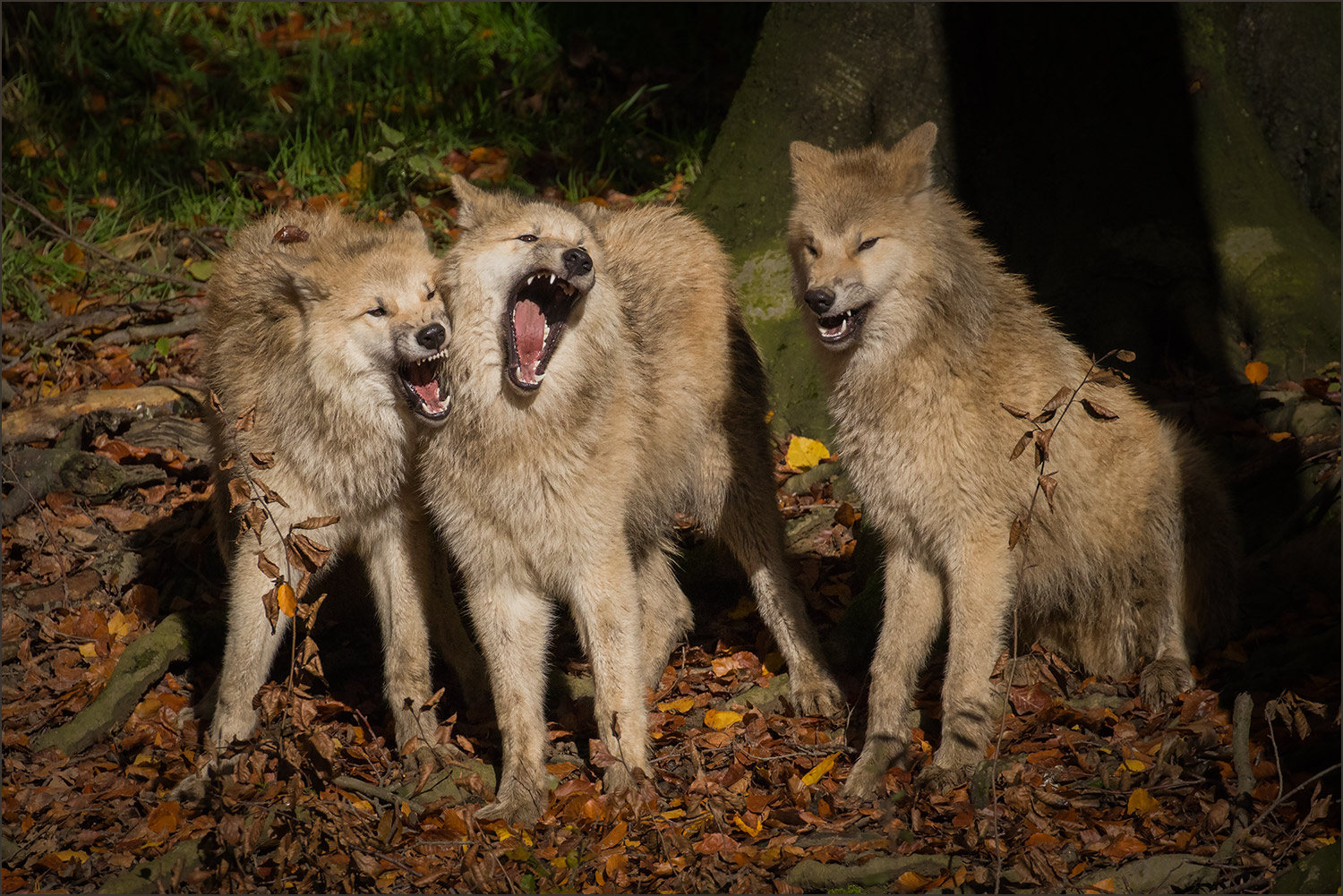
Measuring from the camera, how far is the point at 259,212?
27.2 ft

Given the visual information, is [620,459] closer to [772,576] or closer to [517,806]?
[772,576]

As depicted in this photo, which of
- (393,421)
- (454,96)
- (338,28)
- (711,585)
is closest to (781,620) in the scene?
(711,585)

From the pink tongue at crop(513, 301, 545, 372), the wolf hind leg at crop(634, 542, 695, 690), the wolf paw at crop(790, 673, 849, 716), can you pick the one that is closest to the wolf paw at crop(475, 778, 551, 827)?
the wolf hind leg at crop(634, 542, 695, 690)

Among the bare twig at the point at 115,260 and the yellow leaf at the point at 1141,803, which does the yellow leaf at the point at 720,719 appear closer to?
the yellow leaf at the point at 1141,803

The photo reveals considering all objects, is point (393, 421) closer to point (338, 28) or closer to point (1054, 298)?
point (1054, 298)

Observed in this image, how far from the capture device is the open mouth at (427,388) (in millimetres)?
4500

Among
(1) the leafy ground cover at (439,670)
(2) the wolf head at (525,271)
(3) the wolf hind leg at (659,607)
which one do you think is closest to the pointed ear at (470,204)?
(2) the wolf head at (525,271)

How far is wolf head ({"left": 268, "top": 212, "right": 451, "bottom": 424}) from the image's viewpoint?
14.8 feet

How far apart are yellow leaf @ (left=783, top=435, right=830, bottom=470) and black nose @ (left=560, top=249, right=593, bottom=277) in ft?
8.44

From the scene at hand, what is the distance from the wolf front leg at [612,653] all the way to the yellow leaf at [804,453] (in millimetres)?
2249

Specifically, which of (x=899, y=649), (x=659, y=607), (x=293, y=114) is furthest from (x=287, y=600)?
(x=293, y=114)

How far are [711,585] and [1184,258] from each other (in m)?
3.44

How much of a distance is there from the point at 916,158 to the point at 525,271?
1.72 metres

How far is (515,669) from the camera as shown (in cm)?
454
